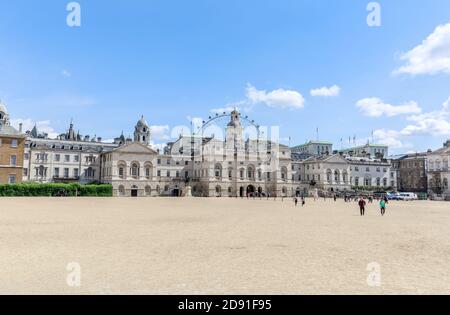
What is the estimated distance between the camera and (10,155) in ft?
236

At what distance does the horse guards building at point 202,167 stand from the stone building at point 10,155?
1020 cm

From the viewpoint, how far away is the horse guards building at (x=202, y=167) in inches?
3536

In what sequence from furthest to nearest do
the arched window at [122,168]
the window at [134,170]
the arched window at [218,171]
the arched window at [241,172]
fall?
the arched window at [241,172] < the arched window at [218,171] < the window at [134,170] < the arched window at [122,168]

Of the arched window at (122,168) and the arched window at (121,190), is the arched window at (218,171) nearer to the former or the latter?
the arched window at (122,168)

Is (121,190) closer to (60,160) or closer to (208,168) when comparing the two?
(60,160)

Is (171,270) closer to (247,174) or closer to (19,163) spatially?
(19,163)

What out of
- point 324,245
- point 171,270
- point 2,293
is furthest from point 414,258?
point 2,293

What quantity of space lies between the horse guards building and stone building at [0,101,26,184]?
10.2 meters

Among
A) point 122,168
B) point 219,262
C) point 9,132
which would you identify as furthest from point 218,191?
point 219,262

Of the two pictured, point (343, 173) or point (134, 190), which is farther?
point (343, 173)

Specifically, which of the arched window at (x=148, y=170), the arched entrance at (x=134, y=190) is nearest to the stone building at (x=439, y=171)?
the arched window at (x=148, y=170)

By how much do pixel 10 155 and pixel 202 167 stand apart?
43.4 metres

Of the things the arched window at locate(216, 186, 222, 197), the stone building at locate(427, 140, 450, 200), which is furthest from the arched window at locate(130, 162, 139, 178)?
the stone building at locate(427, 140, 450, 200)

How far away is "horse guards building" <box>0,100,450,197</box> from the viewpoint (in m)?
89.8
